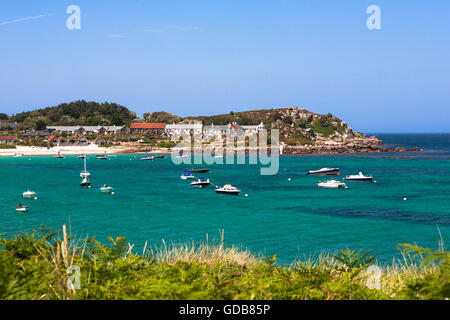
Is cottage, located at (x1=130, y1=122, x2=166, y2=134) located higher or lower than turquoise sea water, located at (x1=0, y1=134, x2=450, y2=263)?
higher

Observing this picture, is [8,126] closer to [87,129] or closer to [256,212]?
[87,129]

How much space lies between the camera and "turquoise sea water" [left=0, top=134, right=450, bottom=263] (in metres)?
29.6

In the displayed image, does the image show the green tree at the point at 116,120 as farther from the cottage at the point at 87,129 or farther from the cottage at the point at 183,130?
the cottage at the point at 183,130

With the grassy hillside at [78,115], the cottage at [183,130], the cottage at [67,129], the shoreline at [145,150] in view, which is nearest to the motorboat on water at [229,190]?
the shoreline at [145,150]

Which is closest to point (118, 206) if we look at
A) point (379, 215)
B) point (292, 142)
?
point (379, 215)

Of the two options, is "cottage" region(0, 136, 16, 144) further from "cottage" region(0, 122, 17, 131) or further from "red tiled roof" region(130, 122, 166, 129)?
"red tiled roof" region(130, 122, 166, 129)

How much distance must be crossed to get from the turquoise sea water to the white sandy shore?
2213 inches

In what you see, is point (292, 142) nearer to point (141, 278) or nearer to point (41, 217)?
point (41, 217)

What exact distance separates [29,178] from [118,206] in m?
31.5

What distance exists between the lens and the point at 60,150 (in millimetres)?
126938

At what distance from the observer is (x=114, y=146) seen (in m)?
135

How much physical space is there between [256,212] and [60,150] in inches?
4002

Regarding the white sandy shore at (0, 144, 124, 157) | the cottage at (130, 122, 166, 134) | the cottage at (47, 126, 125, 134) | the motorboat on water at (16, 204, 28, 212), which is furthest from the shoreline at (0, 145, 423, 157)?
the motorboat on water at (16, 204, 28, 212)

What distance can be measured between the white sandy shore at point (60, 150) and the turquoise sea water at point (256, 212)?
184 feet
